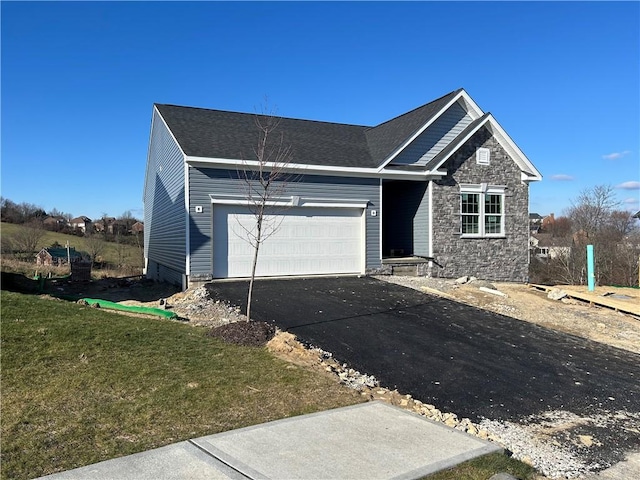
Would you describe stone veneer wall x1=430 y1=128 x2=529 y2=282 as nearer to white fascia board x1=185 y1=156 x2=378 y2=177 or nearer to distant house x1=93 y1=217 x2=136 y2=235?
white fascia board x1=185 y1=156 x2=378 y2=177

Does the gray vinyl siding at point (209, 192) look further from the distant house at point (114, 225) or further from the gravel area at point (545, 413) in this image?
the distant house at point (114, 225)

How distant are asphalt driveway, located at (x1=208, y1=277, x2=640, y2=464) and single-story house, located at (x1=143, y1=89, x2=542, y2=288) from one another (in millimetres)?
2418

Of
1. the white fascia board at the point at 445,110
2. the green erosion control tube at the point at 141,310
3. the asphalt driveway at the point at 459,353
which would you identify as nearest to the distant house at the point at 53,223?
the green erosion control tube at the point at 141,310

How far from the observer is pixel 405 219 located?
1827cm

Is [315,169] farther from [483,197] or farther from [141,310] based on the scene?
[141,310]

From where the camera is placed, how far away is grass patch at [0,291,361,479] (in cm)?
419

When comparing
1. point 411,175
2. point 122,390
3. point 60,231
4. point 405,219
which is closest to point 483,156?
point 411,175

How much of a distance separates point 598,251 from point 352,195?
57.0 ft

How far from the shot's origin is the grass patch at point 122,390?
13.8 ft

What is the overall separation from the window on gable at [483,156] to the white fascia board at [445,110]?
5.41ft

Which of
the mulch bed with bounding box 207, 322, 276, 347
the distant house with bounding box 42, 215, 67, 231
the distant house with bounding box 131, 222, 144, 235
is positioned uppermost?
the distant house with bounding box 42, 215, 67, 231

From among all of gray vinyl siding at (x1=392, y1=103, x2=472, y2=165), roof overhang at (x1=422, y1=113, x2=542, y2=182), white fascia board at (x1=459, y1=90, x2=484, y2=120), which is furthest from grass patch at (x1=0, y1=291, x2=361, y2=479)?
white fascia board at (x1=459, y1=90, x2=484, y2=120)

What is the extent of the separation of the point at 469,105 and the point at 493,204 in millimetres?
3882

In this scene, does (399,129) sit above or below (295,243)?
above
